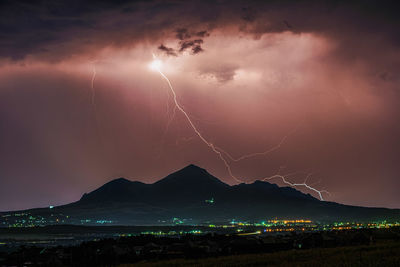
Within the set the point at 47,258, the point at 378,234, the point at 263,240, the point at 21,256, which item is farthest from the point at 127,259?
the point at 378,234

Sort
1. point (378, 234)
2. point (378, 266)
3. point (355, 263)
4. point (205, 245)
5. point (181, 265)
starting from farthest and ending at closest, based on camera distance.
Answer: point (378, 234)
point (205, 245)
point (181, 265)
point (355, 263)
point (378, 266)

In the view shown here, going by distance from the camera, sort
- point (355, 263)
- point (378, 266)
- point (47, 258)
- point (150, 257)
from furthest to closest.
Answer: point (150, 257) < point (47, 258) < point (355, 263) < point (378, 266)

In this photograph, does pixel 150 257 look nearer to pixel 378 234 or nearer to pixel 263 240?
pixel 263 240

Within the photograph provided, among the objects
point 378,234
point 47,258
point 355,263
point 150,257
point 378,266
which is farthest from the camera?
point 378,234

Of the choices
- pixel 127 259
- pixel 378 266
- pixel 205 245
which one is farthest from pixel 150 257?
pixel 378 266

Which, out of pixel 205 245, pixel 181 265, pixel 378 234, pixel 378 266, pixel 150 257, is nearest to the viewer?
pixel 378 266

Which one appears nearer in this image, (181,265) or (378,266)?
(378,266)

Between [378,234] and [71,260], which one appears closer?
[71,260]

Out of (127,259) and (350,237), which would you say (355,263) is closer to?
(127,259)
